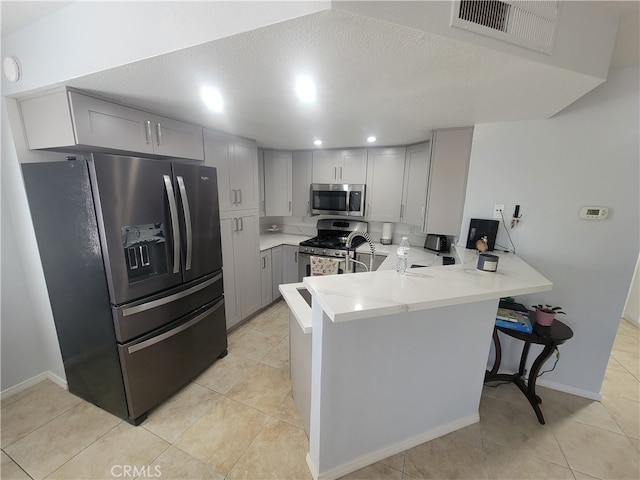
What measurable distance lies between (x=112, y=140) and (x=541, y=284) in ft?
9.05

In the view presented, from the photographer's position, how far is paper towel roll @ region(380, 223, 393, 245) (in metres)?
3.47

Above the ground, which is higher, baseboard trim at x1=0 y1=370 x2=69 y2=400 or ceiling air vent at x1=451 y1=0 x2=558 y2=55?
ceiling air vent at x1=451 y1=0 x2=558 y2=55

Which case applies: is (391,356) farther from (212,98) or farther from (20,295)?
(20,295)

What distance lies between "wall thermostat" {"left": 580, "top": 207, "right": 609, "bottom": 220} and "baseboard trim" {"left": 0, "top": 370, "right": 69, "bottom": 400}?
14.1 feet

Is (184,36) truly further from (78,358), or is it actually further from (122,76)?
(78,358)

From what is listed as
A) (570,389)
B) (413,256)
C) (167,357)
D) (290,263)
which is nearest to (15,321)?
(167,357)

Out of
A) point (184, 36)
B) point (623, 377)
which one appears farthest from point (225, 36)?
point (623, 377)

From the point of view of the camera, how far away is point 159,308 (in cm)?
174

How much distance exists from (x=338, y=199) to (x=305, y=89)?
80.5 inches

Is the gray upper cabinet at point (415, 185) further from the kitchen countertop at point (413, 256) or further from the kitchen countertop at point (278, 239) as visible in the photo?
the kitchen countertop at point (278, 239)

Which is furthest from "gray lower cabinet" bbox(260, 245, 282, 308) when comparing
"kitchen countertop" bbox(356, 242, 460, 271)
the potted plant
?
the potted plant

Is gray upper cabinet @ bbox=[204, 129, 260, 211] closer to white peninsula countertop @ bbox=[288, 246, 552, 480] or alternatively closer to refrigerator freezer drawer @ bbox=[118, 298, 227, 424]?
refrigerator freezer drawer @ bbox=[118, 298, 227, 424]

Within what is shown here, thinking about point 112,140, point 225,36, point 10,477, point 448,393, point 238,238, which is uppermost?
point 225,36

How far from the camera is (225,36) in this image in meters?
0.93
